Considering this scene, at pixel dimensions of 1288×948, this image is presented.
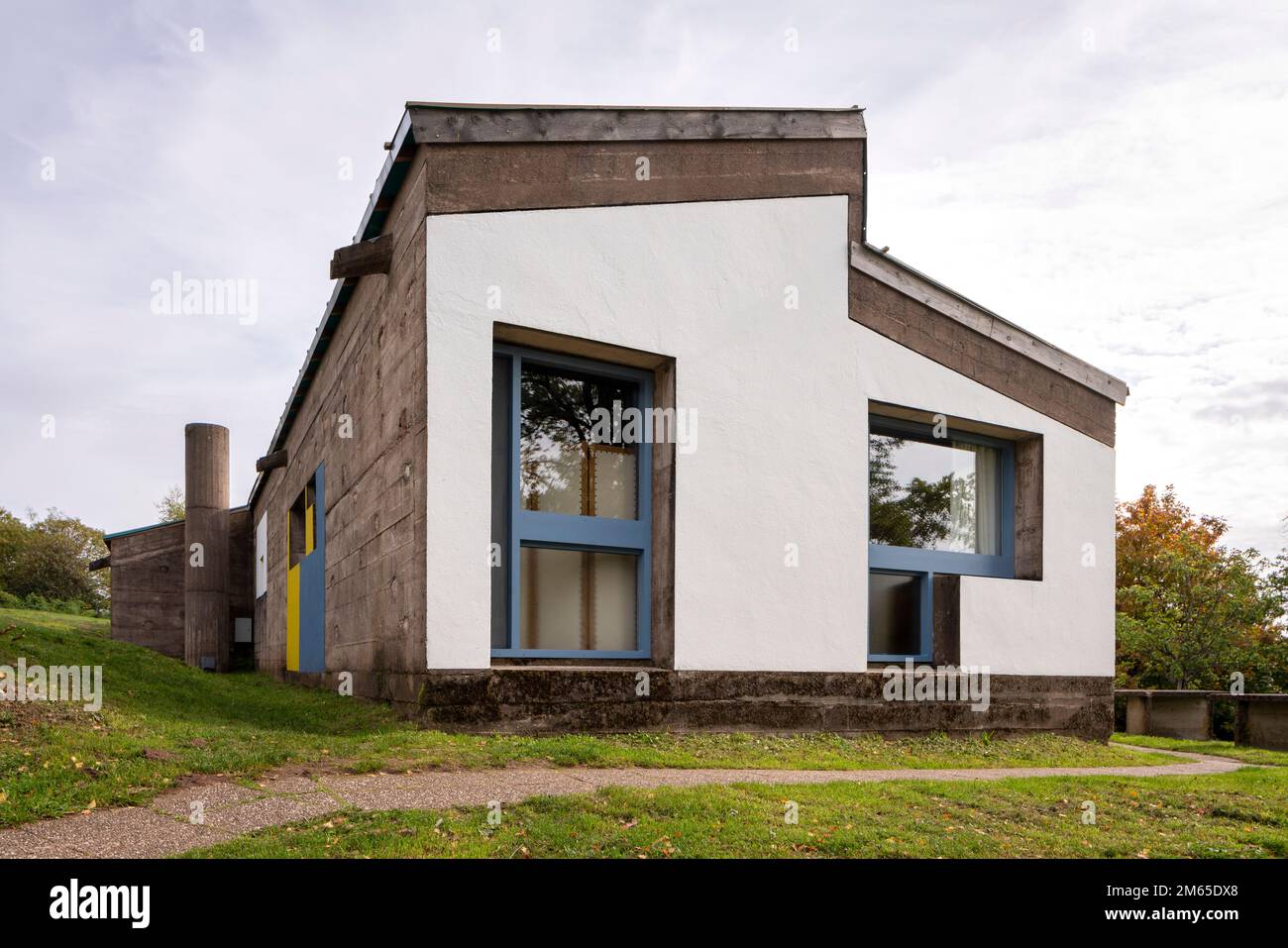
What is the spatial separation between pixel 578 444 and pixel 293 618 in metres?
10.3

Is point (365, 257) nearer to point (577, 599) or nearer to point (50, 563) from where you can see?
point (577, 599)

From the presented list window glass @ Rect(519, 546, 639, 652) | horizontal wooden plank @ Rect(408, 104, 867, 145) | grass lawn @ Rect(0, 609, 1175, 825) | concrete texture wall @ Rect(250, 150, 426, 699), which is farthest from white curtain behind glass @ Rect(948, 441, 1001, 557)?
concrete texture wall @ Rect(250, 150, 426, 699)

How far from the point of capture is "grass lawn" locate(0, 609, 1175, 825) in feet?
21.7

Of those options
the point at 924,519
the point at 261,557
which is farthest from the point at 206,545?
the point at 924,519

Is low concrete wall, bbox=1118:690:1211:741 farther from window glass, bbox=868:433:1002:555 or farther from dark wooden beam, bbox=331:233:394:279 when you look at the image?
dark wooden beam, bbox=331:233:394:279

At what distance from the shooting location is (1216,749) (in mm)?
15516

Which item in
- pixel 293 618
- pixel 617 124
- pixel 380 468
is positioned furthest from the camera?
pixel 293 618

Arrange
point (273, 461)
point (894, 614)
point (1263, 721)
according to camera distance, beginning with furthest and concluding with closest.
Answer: point (273, 461) → point (1263, 721) → point (894, 614)

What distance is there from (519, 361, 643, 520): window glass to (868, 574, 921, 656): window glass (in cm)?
399

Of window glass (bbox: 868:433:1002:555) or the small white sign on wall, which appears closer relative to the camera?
window glass (bbox: 868:433:1002:555)

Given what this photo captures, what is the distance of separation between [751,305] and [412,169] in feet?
13.5

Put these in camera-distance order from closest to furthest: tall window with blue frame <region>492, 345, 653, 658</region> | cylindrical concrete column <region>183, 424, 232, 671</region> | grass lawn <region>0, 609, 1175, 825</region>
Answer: grass lawn <region>0, 609, 1175, 825</region> → tall window with blue frame <region>492, 345, 653, 658</region> → cylindrical concrete column <region>183, 424, 232, 671</region>

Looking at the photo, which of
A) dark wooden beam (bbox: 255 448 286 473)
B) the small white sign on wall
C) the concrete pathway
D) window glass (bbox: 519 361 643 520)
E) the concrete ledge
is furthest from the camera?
the small white sign on wall

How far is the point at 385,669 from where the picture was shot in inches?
416
